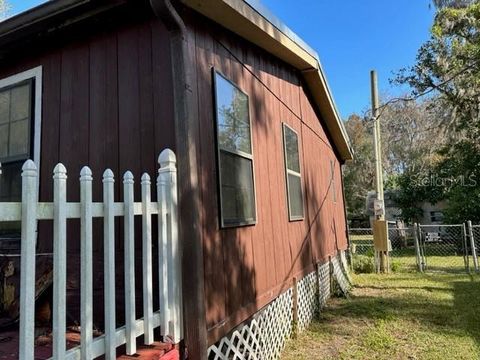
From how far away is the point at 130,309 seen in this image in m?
2.32

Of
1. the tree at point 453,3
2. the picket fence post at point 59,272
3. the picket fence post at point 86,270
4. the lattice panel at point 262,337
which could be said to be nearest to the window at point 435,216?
the tree at point 453,3

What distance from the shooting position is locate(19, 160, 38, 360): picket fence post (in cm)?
165

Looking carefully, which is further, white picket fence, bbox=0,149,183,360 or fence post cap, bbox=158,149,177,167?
fence post cap, bbox=158,149,177,167

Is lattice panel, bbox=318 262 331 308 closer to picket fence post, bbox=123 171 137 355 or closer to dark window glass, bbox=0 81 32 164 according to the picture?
dark window glass, bbox=0 81 32 164

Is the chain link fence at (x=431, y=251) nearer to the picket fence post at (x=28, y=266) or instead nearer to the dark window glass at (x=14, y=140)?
the dark window glass at (x=14, y=140)

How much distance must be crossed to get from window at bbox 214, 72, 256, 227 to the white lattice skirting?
102 centimetres

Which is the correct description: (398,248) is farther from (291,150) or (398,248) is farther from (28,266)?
(28,266)

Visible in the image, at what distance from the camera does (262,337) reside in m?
4.26

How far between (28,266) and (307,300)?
510cm

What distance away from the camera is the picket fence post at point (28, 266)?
1648 mm

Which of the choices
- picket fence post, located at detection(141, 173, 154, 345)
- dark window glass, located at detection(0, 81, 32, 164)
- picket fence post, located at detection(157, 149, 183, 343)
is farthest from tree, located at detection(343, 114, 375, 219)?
picket fence post, located at detection(141, 173, 154, 345)

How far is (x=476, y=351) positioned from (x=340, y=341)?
1515mm

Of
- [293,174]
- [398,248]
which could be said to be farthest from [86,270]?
[398,248]

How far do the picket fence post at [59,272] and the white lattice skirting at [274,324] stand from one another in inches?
62.8
